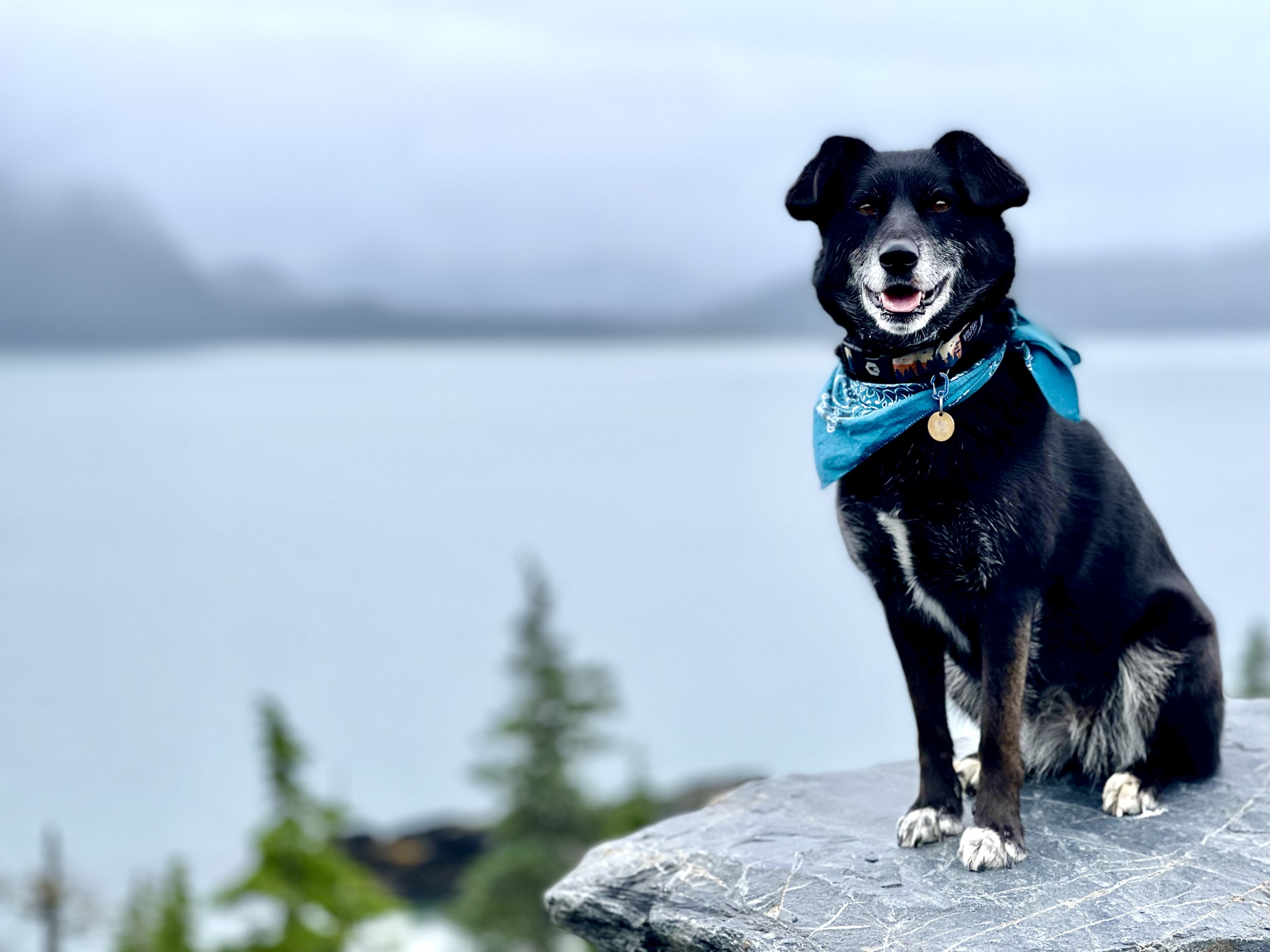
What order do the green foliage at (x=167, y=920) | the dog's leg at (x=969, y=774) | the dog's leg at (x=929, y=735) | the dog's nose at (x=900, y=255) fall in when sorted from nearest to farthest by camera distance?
the dog's nose at (x=900, y=255) < the dog's leg at (x=929, y=735) < the dog's leg at (x=969, y=774) < the green foliage at (x=167, y=920)

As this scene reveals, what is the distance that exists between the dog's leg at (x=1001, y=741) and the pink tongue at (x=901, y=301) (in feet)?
3.58

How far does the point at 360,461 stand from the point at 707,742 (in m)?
116

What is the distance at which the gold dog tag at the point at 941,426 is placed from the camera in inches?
177

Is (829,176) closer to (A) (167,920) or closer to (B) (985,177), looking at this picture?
(B) (985,177)

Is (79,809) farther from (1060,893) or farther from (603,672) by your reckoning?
(1060,893)

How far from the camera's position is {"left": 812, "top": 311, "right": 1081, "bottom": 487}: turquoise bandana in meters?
4.54

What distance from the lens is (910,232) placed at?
14.1 feet

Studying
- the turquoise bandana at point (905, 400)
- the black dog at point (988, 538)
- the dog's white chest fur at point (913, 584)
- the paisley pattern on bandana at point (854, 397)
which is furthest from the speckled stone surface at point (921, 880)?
the paisley pattern on bandana at point (854, 397)

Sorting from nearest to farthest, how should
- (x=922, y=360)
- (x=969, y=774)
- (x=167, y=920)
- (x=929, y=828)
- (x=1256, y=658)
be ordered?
(x=922, y=360)
(x=929, y=828)
(x=969, y=774)
(x=167, y=920)
(x=1256, y=658)

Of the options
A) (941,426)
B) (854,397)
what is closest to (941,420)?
(941,426)

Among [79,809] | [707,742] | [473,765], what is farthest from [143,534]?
[473,765]

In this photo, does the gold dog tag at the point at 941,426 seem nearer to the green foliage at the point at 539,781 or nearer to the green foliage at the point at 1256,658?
the green foliage at the point at 539,781

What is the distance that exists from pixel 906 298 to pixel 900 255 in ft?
0.55

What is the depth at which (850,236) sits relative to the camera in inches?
176
